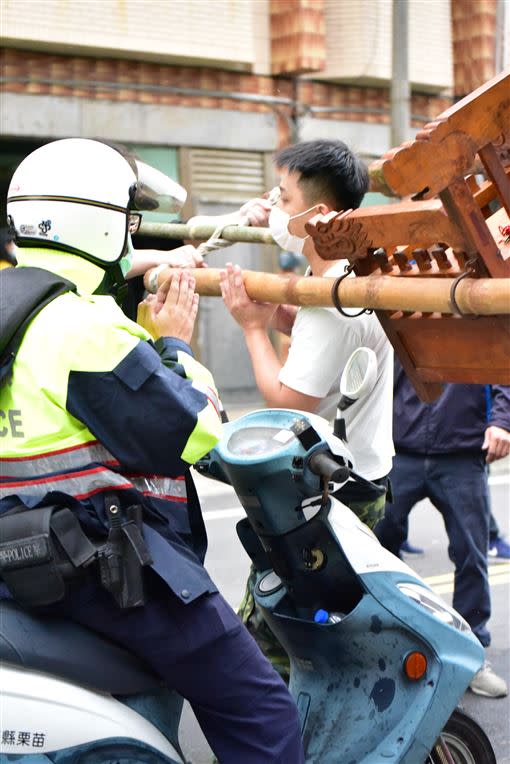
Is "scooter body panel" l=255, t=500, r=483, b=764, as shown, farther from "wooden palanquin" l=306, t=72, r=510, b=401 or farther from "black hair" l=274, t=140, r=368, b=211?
"black hair" l=274, t=140, r=368, b=211

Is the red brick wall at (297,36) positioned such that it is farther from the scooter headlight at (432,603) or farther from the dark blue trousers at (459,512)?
the scooter headlight at (432,603)

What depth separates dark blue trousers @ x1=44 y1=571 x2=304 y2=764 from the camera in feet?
8.45

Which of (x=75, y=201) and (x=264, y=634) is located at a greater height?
(x=75, y=201)

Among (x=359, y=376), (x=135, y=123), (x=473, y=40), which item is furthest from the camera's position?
(x=473, y=40)

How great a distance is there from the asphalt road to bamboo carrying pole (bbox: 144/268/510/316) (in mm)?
1750

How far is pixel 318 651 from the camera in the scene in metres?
3.35

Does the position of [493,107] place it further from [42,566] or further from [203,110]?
[203,110]

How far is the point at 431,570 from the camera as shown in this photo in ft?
23.6

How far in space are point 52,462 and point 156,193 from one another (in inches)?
60.4

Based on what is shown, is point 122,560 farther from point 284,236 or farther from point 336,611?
point 284,236

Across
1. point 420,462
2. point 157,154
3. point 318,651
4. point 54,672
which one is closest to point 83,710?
point 54,672

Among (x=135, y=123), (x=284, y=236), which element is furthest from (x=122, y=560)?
(x=135, y=123)

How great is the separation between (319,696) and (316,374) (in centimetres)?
93

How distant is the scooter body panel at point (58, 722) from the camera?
2.50 m
